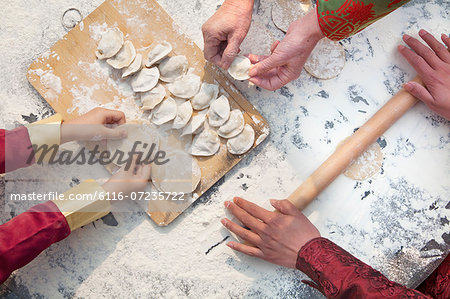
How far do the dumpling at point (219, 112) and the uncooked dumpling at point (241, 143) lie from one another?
74 mm

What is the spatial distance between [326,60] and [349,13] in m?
0.39

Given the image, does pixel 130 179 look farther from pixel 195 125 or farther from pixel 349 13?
pixel 349 13

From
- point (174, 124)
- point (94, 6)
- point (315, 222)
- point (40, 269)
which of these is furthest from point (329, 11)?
point (40, 269)

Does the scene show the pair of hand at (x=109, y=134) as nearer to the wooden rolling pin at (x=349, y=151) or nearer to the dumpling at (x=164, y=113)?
the dumpling at (x=164, y=113)

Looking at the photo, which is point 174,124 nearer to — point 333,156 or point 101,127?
point 101,127

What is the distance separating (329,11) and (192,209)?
79 cm

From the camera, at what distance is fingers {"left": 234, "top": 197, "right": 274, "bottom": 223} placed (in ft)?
4.09

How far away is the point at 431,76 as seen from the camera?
131cm

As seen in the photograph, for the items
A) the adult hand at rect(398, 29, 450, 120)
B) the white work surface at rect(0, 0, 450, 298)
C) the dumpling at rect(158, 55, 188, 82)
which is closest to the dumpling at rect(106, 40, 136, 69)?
the dumpling at rect(158, 55, 188, 82)

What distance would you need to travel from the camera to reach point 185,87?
1.29m

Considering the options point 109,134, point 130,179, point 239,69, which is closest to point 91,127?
point 109,134

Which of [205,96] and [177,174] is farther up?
[205,96]

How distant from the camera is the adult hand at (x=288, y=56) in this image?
113cm

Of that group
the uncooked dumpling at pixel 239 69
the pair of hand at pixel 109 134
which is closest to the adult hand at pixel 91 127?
the pair of hand at pixel 109 134
